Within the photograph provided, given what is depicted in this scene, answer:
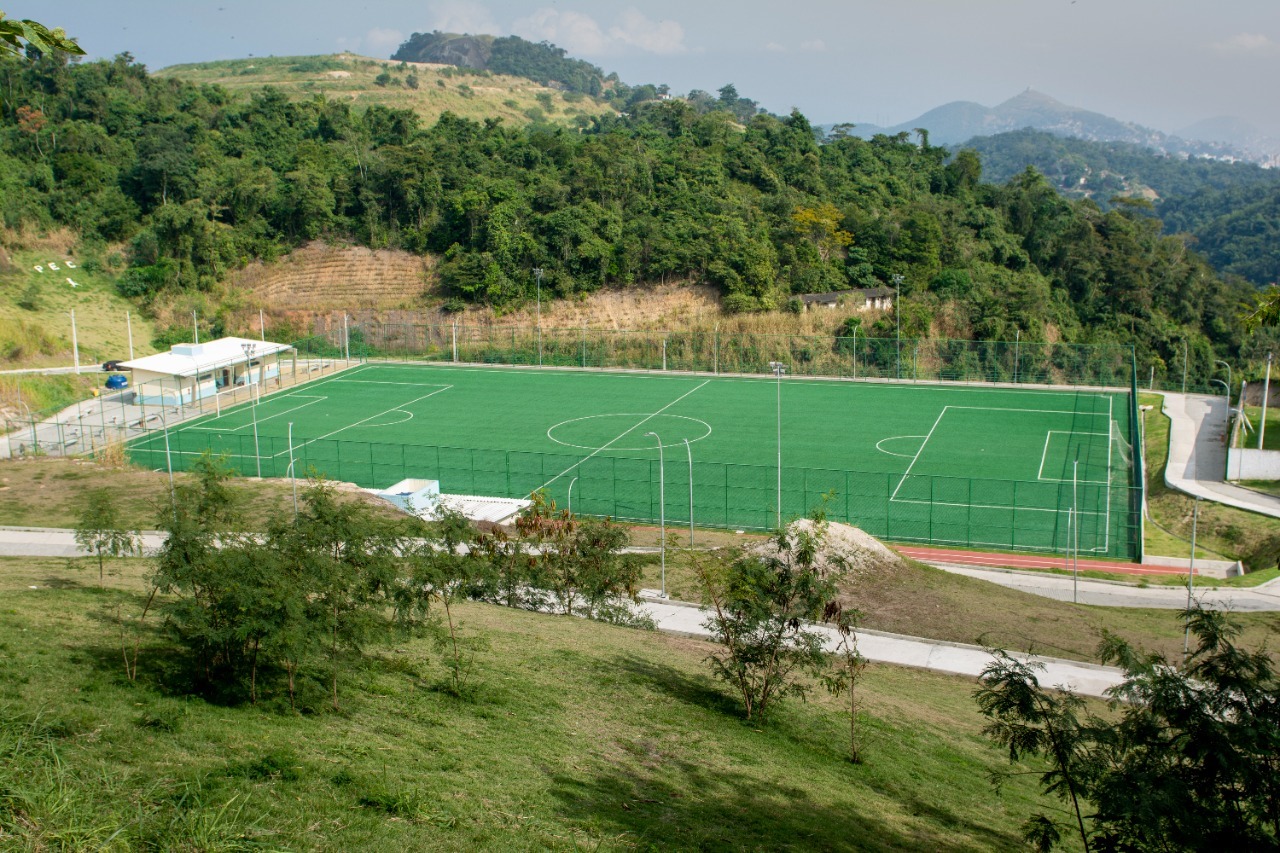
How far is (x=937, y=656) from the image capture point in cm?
2195

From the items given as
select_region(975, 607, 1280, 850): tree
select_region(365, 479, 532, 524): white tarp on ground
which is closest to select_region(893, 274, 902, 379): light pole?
select_region(365, 479, 532, 524): white tarp on ground

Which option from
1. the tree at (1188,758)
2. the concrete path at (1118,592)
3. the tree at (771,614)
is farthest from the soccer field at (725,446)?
the tree at (1188,758)

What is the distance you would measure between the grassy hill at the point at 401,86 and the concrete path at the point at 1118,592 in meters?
107

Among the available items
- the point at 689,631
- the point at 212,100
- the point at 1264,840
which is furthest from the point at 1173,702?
the point at 212,100

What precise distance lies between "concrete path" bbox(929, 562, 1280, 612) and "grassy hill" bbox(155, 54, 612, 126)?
4198 inches

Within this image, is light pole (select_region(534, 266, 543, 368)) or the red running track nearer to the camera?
the red running track

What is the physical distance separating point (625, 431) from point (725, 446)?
4.77 metres

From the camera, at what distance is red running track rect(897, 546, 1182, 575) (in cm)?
2998

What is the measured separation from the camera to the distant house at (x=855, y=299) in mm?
73750

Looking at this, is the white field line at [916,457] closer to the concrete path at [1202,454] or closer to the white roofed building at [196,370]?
the concrete path at [1202,454]

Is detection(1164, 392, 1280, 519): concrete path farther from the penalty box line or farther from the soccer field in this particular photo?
the penalty box line

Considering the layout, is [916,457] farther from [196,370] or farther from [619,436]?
[196,370]

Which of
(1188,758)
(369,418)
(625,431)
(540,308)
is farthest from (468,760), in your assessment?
(540,308)

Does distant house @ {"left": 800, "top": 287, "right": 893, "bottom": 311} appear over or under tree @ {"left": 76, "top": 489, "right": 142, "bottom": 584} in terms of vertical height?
over
